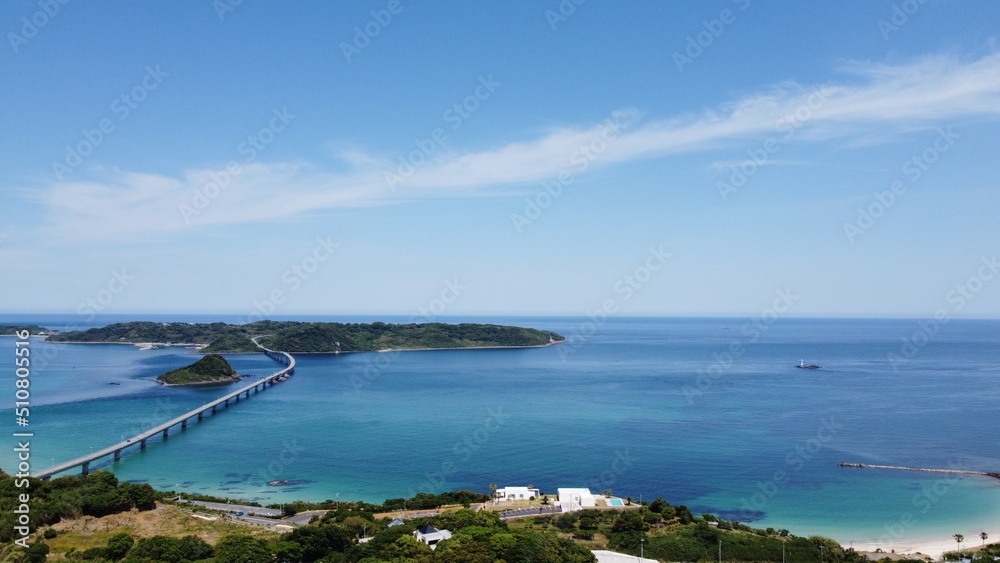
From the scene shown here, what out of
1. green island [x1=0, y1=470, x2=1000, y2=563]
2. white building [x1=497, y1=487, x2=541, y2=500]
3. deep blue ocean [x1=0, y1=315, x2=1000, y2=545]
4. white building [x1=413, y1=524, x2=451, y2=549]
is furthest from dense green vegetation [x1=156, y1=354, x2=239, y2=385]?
white building [x1=413, y1=524, x2=451, y2=549]

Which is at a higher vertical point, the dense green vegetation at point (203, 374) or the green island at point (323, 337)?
the green island at point (323, 337)

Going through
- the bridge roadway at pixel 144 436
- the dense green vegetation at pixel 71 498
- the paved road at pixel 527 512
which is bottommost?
the bridge roadway at pixel 144 436

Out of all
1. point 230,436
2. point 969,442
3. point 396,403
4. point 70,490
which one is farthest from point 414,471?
point 969,442

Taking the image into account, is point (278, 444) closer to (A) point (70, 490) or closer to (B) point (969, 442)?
(A) point (70, 490)

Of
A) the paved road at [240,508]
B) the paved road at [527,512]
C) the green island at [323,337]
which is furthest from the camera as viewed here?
the green island at [323,337]

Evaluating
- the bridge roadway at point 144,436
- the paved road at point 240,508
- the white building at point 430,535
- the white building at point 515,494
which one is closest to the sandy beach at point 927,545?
the white building at point 515,494

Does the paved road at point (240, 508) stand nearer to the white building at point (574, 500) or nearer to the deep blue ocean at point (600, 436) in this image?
the deep blue ocean at point (600, 436)
